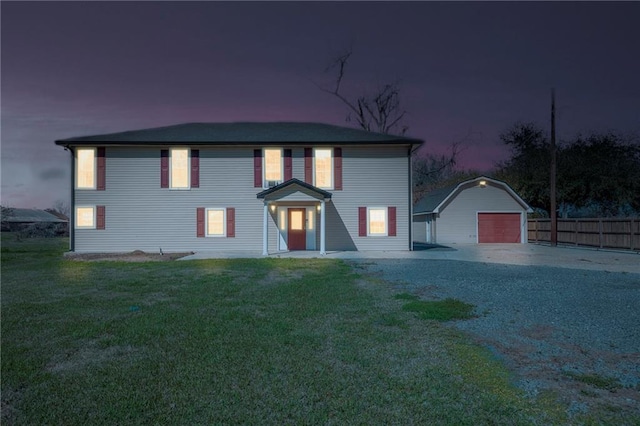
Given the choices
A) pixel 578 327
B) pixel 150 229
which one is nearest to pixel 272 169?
pixel 150 229

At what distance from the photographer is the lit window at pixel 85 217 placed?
20266mm

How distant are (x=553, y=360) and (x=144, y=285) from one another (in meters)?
8.34

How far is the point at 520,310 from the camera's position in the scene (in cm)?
713

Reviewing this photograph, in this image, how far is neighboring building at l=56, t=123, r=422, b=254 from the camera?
20.3 metres

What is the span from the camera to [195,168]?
805 inches

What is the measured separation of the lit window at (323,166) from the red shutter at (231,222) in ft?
14.2

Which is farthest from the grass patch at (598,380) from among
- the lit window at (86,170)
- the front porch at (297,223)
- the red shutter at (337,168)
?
the lit window at (86,170)

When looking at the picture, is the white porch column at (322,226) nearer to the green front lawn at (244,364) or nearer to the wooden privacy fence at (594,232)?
the green front lawn at (244,364)

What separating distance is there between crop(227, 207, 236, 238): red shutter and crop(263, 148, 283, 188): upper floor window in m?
2.30

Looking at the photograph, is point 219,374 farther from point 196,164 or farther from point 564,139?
point 564,139

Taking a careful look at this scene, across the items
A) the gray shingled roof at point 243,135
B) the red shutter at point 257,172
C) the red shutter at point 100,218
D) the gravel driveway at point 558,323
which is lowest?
the gravel driveway at point 558,323

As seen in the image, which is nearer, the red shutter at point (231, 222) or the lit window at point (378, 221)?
the red shutter at point (231, 222)

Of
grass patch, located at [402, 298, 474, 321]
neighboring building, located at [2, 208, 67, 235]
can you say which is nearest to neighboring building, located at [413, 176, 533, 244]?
grass patch, located at [402, 298, 474, 321]

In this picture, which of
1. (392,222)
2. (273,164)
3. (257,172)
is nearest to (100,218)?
(257,172)
